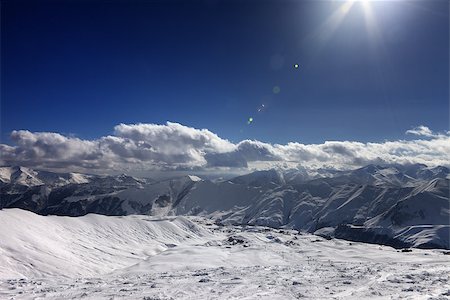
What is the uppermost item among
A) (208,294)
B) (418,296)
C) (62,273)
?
(418,296)

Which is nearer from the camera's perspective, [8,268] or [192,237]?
[8,268]

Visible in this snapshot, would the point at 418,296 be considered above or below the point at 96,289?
above

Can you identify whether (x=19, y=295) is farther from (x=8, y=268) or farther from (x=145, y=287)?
(x=8, y=268)

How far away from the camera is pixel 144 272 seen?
5816 centimetres

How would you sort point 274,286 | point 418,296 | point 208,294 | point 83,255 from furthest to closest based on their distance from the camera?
point 83,255, point 274,286, point 208,294, point 418,296

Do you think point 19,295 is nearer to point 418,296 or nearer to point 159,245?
point 418,296

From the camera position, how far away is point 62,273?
53.2 m

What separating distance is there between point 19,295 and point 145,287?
9.91 metres

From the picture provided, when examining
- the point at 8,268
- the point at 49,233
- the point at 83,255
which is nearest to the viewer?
the point at 8,268

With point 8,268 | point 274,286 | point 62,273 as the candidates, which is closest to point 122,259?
point 62,273

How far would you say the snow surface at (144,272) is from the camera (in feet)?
94.2

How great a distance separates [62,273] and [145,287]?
89.8ft

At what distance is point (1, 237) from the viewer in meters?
56.3

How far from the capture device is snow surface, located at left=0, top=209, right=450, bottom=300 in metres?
28.7
